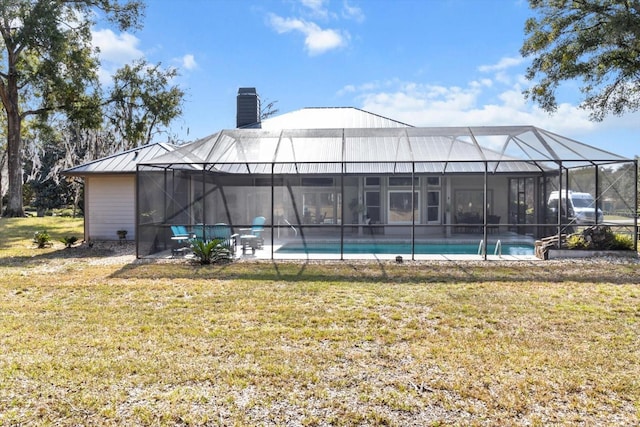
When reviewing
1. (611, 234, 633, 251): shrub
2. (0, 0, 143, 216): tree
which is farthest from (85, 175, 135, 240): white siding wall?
(611, 234, 633, 251): shrub

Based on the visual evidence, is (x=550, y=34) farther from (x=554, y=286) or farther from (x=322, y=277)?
(x=322, y=277)

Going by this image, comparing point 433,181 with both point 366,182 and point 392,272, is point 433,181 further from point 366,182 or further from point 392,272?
point 392,272

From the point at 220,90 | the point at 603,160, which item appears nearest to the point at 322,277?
the point at 603,160

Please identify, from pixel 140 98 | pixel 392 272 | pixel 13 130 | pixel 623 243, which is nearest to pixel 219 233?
pixel 392 272

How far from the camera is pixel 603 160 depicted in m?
10.3

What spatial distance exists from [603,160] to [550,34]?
24.6ft

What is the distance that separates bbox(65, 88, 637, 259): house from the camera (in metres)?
10.8

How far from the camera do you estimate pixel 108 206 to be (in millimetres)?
A: 14164

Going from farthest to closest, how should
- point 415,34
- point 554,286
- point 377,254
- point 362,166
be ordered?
point 362,166 → point 415,34 → point 377,254 → point 554,286

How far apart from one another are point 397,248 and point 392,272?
14.5 feet

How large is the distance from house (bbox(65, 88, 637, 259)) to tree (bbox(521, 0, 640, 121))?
4.25 m

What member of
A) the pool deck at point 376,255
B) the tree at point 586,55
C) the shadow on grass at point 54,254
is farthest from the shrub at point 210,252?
the tree at point 586,55

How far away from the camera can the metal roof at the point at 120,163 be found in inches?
535

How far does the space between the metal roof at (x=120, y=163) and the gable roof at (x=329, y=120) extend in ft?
17.4
